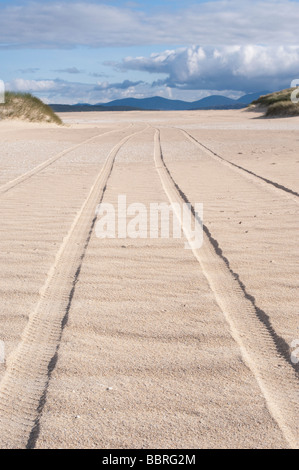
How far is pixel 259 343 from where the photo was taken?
9.55ft

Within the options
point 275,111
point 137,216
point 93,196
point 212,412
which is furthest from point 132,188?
point 275,111

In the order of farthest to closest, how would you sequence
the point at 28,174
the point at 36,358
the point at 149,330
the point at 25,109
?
1. the point at 25,109
2. the point at 28,174
3. the point at 149,330
4. the point at 36,358

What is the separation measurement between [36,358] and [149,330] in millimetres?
655

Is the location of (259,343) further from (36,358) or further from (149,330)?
(36,358)

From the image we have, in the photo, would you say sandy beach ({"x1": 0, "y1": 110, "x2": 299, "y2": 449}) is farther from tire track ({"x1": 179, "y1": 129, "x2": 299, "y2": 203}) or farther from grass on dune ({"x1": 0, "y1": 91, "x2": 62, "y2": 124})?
grass on dune ({"x1": 0, "y1": 91, "x2": 62, "y2": 124})

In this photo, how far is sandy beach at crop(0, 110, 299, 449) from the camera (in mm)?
2219

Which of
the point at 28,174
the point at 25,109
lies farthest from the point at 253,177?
the point at 25,109

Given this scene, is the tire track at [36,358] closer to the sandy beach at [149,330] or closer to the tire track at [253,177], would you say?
the sandy beach at [149,330]

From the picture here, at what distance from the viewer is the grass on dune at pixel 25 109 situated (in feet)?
78.9

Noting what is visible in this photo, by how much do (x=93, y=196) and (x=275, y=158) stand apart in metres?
5.18

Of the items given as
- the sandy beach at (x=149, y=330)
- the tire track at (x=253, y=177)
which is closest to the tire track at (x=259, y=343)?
the sandy beach at (x=149, y=330)

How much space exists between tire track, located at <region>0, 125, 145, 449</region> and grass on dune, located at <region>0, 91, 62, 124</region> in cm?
2090

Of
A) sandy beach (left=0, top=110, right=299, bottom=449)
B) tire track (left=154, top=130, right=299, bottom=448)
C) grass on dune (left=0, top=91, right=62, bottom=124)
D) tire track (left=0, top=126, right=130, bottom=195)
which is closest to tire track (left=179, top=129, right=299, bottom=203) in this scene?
sandy beach (left=0, top=110, right=299, bottom=449)

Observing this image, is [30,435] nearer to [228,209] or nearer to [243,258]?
[243,258]
